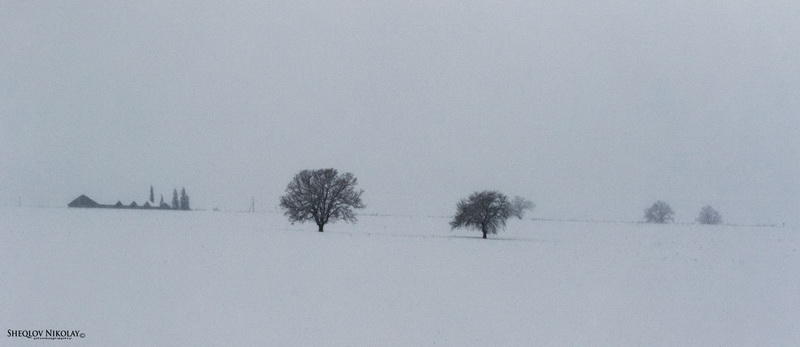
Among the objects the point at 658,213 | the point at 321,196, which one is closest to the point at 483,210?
the point at 658,213

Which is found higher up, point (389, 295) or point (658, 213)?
point (658, 213)

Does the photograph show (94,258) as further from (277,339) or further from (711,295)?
(711,295)

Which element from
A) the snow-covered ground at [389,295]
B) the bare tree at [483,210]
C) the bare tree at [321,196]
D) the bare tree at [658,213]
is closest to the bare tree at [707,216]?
the bare tree at [658,213]

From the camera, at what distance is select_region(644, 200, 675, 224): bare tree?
81.7ft

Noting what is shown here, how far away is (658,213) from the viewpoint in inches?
1040

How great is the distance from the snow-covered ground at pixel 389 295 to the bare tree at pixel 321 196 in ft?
34.7

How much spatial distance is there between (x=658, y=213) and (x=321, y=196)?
61.2 feet

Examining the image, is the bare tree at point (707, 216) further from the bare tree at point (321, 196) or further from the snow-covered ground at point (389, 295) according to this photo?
the bare tree at point (321, 196)

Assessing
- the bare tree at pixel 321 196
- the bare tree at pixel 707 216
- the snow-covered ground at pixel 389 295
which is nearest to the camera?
the snow-covered ground at pixel 389 295

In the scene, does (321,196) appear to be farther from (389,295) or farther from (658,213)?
(389,295)

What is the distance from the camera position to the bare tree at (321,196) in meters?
30.5

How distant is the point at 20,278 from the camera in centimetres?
1327

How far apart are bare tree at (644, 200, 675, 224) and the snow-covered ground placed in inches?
191

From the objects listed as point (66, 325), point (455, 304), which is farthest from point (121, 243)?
point (455, 304)
